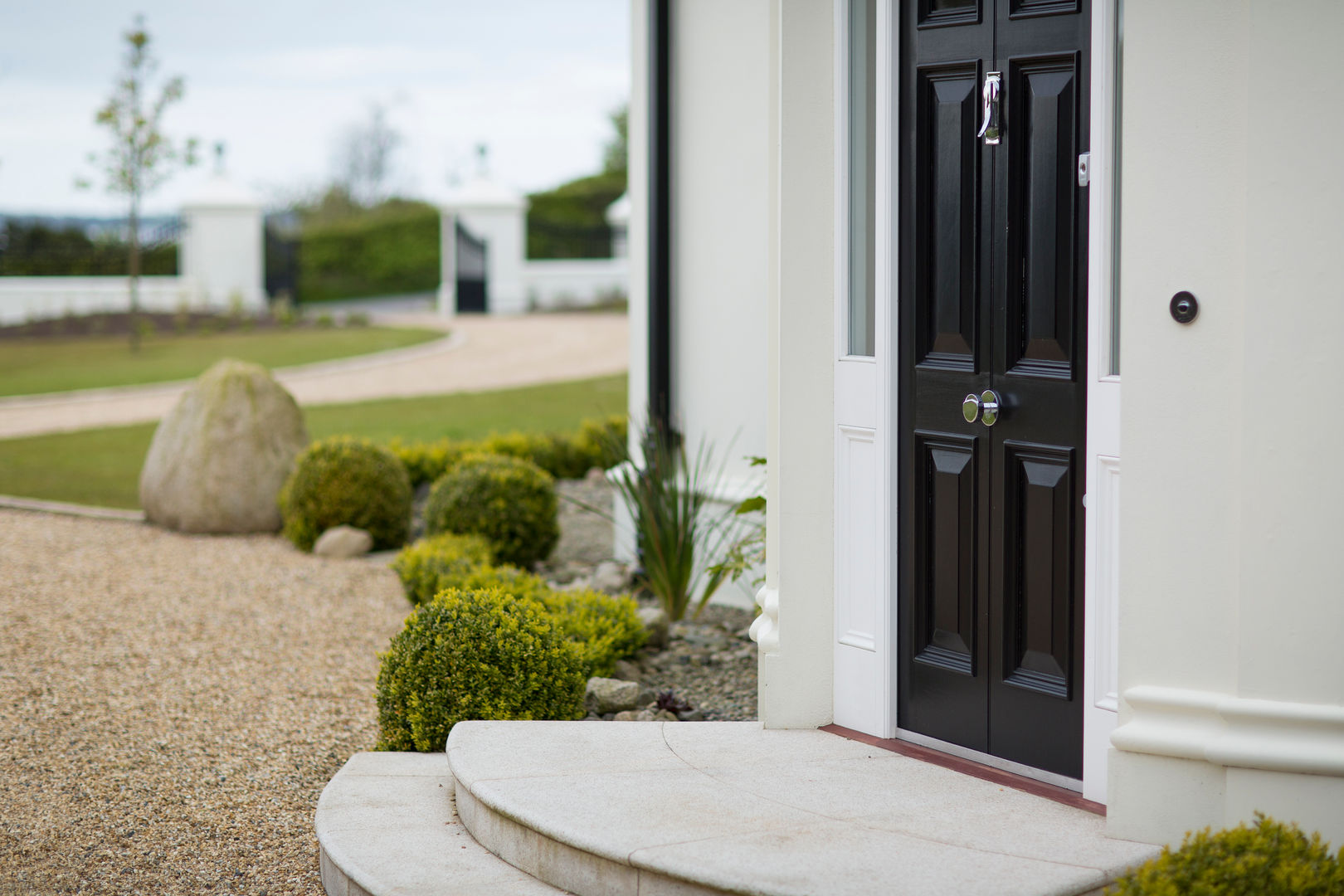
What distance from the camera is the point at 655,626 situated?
18.8ft

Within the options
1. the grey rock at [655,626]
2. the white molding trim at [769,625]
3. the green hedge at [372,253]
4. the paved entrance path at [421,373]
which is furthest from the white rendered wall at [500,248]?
the white molding trim at [769,625]

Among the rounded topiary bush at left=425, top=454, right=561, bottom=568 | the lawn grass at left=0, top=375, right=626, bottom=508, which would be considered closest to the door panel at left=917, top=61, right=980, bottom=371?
the rounded topiary bush at left=425, top=454, right=561, bottom=568

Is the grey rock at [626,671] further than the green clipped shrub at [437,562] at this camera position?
No

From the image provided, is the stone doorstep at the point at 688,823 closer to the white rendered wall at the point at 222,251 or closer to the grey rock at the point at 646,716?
the grey rock at the point at 646,716

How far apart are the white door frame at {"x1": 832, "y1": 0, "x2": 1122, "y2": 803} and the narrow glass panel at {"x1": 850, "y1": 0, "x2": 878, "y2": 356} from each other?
0.03 meters

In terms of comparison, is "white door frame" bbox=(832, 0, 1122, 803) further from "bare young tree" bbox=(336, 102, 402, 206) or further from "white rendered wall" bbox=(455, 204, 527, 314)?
"bare young tree" bbox=(336, 102, 402, 206)

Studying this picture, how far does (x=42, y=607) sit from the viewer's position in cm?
650

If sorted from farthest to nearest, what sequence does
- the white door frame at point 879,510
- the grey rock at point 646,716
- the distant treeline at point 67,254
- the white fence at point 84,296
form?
the distant treeline at point 67,254 < the white fence at point 84,296 < the grey rock at point 646,716 < the white door frame at point 879,510

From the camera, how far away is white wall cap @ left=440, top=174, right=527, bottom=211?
30469mm

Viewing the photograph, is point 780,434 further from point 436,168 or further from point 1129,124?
point 436,168

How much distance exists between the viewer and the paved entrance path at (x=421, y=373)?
1455 cm

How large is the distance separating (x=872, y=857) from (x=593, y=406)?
12.5 meters

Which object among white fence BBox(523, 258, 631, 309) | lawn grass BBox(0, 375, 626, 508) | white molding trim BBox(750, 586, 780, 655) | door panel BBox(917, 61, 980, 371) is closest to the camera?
door panel BBox(917, 61, 980, 371)

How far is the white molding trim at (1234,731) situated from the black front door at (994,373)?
0.39m
